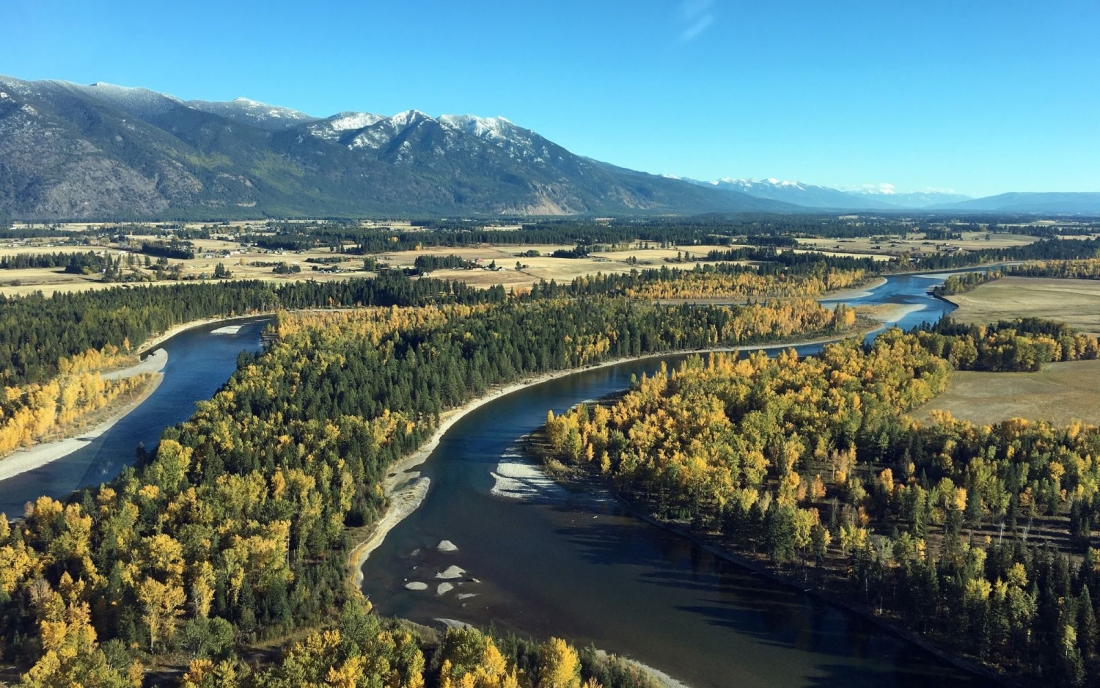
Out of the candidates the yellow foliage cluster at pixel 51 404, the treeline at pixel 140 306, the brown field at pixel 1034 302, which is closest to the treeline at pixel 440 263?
the treeline at pixel 140 306

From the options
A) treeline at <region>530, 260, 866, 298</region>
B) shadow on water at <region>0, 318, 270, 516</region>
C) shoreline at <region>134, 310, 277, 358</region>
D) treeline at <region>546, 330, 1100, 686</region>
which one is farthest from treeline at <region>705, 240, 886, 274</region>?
shadow on water at <region>0, 318, 270, 516</region>

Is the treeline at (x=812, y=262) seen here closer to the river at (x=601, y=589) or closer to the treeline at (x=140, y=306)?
the treeline at (x=140, y=306)

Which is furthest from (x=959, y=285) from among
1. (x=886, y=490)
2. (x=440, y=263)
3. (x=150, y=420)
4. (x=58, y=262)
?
(x=58, y=262)

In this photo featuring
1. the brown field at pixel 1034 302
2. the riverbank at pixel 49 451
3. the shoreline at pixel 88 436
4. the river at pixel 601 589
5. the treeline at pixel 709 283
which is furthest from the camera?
the treeline at pixel 709 283

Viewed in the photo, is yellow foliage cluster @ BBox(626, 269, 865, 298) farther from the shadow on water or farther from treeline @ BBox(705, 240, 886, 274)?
the shadow on water

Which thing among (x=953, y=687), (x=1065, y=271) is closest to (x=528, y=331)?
(x=953, y=687)

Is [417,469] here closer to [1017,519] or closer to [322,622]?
[322,622]

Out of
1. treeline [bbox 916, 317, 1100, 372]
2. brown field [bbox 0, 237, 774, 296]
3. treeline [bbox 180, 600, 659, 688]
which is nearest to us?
treeline [bbox 180, 600, 659, 688]

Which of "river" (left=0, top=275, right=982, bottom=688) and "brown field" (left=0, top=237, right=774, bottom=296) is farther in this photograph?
"brown field" (left=0, top=237, right=774, bottom=296)
